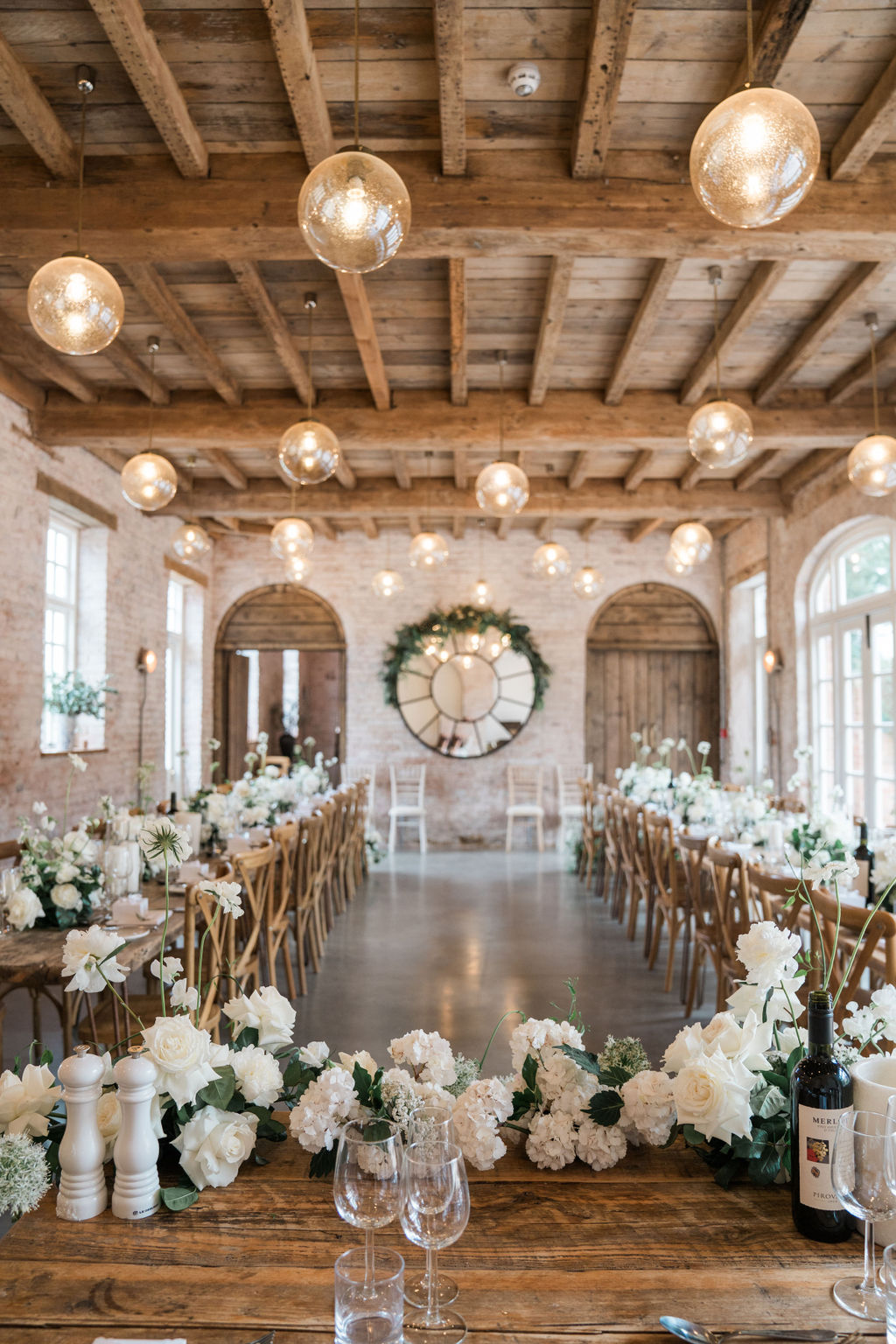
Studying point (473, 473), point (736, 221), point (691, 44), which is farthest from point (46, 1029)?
point (473, 473)

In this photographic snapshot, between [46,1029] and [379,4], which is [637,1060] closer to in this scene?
[379,4]

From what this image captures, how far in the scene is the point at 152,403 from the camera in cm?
664

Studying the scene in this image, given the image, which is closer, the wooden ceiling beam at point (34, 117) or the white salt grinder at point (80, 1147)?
the white salt grinder at point (80, 1147)

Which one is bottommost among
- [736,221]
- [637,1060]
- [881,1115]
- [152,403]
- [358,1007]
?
[358,1007]

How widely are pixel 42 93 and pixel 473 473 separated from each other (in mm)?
5997

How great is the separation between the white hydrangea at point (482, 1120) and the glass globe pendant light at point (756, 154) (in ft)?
6.80

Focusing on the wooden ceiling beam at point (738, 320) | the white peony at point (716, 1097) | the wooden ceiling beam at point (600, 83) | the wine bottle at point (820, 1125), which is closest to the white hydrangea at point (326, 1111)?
the white peony at point (716, 1097)

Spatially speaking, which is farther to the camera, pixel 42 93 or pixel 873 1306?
pixel 42 93

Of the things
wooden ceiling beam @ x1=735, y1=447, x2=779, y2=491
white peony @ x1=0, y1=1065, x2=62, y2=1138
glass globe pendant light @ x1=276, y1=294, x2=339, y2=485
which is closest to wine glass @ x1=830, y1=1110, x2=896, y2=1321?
white peony @ x1=0, y1=1065, x2=62, y2=1138

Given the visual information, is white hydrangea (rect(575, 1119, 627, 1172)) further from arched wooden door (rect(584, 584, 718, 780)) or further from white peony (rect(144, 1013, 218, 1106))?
arched wooden door (rect(584, 584, 718, 780))

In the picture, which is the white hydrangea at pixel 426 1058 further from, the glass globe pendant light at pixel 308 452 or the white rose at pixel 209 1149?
the glass globe pendant light at pixel 308 452

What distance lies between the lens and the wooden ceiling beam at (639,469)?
8242mm

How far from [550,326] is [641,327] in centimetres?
56

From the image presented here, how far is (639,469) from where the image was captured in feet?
28.0
